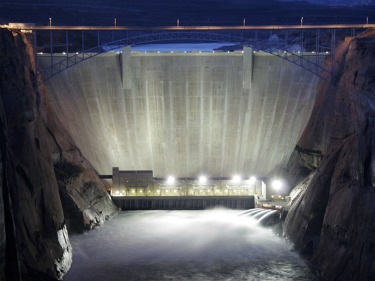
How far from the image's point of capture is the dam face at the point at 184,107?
6362 cm

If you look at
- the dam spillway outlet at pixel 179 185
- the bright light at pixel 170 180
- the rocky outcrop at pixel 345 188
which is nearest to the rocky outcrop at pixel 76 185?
the dam spillway outlet at pixel 179 185

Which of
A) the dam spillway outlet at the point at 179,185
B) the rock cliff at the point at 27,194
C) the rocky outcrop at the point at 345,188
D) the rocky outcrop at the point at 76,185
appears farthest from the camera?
the dam spillway outlet at the point at 179,185

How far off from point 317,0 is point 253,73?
469 feet

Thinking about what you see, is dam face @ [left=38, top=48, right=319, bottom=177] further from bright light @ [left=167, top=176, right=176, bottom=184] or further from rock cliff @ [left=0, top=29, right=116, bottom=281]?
rock cliff @ [left=0, top=29, right=116, bottom=281]

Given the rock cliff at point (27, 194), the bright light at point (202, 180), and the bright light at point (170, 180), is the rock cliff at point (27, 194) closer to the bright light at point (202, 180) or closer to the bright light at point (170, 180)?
the bright light at point (170, 180)

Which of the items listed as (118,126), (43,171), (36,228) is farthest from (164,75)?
(36,228)

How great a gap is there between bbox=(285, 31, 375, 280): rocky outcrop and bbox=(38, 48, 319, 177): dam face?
26.6ft

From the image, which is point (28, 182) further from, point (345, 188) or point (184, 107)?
point (184, 107)

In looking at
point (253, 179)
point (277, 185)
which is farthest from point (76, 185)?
point (277, 185)

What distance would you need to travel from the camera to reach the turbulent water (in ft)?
140

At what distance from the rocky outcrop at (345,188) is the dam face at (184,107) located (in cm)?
810

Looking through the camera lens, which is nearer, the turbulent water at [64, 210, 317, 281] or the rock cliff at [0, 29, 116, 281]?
the rock cliff at [0, 29, 116, 281]

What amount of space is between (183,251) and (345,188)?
1357cm

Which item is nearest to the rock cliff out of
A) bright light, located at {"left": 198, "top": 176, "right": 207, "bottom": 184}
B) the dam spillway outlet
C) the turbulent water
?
the turbulent water
